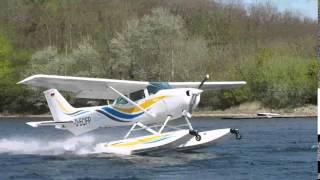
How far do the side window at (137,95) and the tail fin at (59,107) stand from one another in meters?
2.31

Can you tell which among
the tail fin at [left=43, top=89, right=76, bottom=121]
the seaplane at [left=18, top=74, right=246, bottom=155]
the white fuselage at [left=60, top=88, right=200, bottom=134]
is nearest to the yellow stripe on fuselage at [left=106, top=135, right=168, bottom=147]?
the seaplane at [left=18, top=74, right=246, bottom=155]

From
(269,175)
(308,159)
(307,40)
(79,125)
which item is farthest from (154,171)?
(307,40)

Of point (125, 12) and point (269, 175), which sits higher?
point (125, 12)

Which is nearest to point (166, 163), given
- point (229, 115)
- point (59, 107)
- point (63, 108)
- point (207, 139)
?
point (207, 139)

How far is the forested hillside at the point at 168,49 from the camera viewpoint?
2254 inches

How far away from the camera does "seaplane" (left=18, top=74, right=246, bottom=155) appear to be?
17938 millimetres

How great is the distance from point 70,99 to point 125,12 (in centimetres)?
2079

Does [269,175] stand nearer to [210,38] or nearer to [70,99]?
[70,99]

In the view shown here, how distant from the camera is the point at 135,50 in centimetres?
5794

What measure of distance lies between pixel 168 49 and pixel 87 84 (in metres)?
38.5

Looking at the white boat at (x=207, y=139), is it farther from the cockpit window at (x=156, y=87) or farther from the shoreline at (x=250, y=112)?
the shoreline at (x=250, y=112)

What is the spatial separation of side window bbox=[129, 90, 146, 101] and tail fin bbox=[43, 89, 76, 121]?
2.31m

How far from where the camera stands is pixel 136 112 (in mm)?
19109

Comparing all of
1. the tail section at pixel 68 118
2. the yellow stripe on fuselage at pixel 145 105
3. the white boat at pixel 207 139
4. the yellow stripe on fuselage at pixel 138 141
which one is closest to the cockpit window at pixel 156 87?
the yellow stripe on fuselage at pixel 145 105
